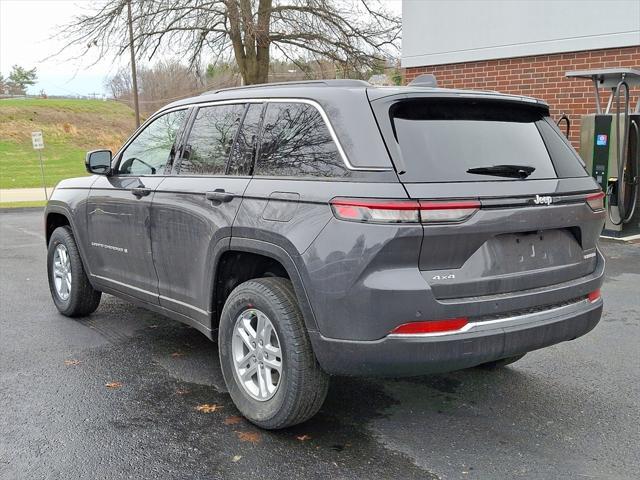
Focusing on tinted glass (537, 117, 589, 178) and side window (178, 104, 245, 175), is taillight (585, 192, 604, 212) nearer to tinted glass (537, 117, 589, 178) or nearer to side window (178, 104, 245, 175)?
tinted glass (537, 117, 589, 178)

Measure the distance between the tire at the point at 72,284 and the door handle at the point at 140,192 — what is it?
130cm

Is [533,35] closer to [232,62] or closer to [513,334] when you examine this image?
[513,334]

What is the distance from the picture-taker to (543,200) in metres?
3.22

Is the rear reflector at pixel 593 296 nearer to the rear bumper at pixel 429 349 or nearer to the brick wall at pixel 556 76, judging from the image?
the rear bumper at pixel 429 349

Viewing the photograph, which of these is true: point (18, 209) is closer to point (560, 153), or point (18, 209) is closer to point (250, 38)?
point (250, 38)

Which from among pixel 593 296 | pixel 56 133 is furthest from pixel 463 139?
pixel 56 133

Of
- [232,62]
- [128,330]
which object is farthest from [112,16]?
[128,330]

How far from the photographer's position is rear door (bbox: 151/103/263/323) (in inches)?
147

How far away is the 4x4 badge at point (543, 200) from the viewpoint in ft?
10.5

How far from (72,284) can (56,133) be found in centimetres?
4669

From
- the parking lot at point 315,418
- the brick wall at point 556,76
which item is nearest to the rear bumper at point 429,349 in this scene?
the parking lot at point 315,418

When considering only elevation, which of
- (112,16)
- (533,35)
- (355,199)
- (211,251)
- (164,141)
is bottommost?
(211,251)

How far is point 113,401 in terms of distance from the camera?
3900 mm

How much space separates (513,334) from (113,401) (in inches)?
94.4
